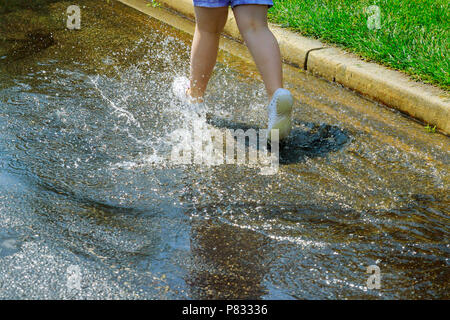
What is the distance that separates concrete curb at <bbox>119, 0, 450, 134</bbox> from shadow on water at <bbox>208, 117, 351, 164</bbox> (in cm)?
54

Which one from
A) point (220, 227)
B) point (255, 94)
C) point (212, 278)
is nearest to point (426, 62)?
point (255, 94)

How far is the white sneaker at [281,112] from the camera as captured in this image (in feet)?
9.77

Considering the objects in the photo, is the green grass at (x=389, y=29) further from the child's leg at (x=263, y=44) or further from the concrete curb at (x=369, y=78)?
the child's leg at (x=263, y=44)

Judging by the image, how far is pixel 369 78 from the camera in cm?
388

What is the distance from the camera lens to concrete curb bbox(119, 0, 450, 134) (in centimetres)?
352

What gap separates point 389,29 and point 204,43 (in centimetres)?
163

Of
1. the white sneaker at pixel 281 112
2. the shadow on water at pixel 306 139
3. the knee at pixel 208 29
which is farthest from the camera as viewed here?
the knee at pixel 208 29

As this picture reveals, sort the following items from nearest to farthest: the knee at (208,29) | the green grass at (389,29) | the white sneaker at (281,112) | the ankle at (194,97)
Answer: the white sneaker at (281,112) → the knee at (208,29) → the ankle at (194,97) → the green grass at (389,29)

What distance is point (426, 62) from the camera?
378 cm

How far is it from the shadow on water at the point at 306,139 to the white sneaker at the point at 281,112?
11cm

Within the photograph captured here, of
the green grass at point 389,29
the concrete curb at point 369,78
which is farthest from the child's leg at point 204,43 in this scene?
the green grass at point 389,29

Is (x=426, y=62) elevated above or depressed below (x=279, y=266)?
above
